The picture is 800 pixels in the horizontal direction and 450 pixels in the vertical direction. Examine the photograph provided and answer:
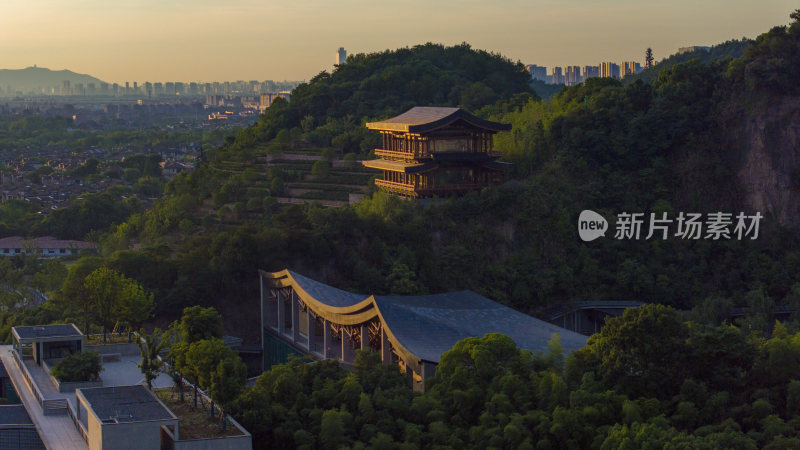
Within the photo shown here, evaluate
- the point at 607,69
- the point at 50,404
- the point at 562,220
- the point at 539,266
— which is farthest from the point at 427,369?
the point at 607,69

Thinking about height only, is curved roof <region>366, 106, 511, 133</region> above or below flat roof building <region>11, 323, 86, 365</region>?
above

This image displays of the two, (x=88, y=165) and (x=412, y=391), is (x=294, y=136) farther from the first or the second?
(x=88, y=165)

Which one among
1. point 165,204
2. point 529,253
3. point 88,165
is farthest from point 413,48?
point 88,165

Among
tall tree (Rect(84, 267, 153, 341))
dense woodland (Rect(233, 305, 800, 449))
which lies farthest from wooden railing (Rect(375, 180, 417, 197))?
dense woodland (Rect(233, 305, 800, 449))

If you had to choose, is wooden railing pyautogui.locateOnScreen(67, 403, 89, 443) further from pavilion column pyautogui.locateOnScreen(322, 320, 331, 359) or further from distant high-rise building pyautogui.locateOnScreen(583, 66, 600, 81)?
distant high-rise building pyautogui.locateOnScreen(583, 66, 600, 81)

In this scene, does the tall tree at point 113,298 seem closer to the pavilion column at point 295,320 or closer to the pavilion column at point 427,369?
the pavilion column at point 295,320
